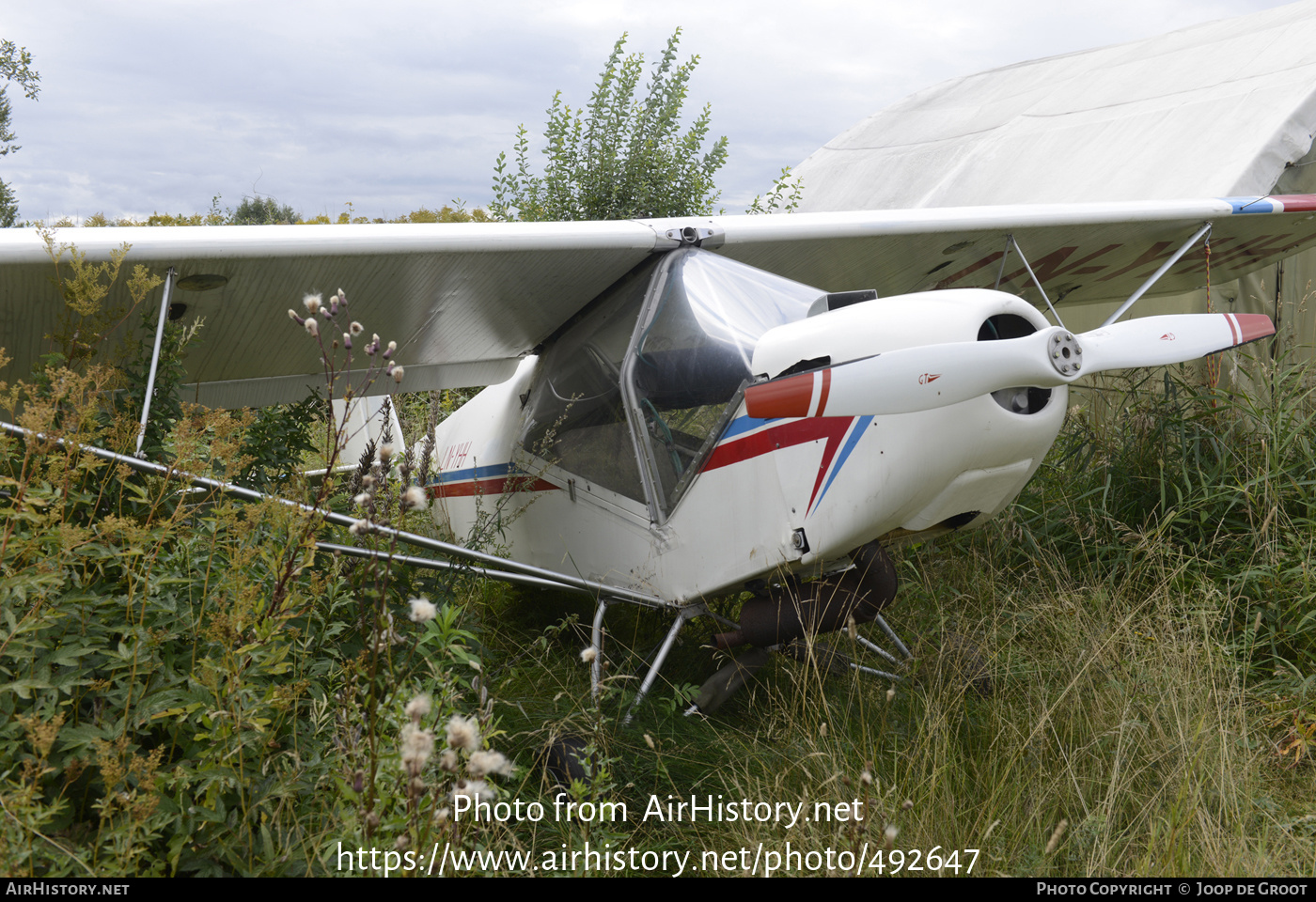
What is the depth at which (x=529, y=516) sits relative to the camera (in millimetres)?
4395

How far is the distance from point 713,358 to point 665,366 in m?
0.25

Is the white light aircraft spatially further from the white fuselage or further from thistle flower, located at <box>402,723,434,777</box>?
thistle flower, located at <box>402,723,434,777</box>

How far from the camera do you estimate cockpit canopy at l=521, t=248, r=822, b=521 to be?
308 cm

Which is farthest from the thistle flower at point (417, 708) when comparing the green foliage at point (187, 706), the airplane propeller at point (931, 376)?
the airplane propeller at point (931, 376)

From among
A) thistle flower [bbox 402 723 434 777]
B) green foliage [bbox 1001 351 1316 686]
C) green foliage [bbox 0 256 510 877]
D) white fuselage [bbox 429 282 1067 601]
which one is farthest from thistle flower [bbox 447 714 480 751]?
green foliage [bbox 1001 351 1316 686]

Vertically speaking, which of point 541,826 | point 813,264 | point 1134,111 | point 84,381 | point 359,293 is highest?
point 1134,111

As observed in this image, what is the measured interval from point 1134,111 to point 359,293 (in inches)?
300

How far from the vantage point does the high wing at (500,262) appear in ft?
10.3

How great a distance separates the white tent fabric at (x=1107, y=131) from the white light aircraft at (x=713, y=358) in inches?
62.5

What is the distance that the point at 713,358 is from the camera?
3.06m

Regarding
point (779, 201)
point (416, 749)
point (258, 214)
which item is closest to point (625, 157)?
point (779, 201)

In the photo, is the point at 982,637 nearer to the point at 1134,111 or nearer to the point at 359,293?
the point at 359,293

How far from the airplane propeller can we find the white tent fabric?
5053 millimetres
